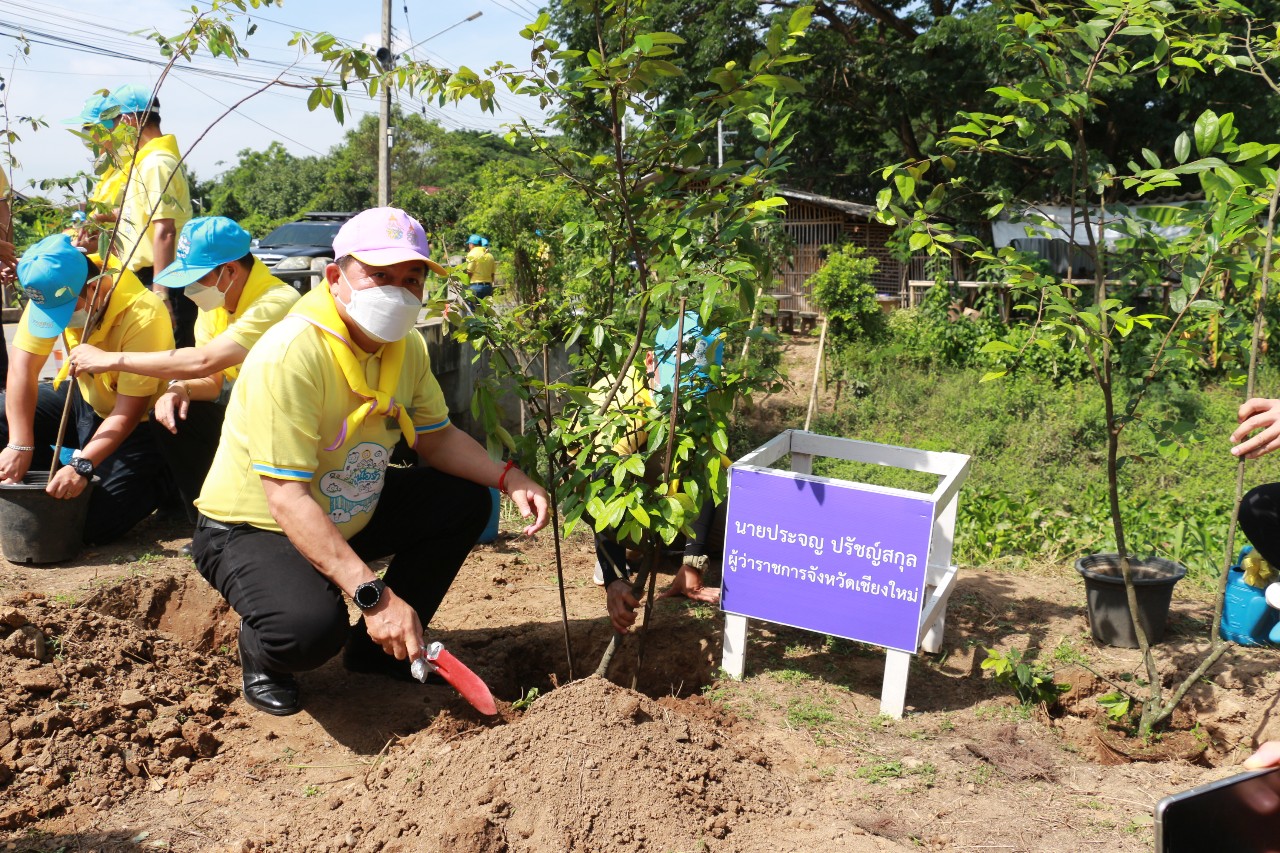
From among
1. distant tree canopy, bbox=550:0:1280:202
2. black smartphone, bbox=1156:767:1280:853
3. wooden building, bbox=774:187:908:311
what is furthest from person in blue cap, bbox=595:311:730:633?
wooden building, bbox=774:187:908:311

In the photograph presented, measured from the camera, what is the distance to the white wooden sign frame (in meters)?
3.26

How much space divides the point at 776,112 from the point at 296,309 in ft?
4.78

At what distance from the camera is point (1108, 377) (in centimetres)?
288

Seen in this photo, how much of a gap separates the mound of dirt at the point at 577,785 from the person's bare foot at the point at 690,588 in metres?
1.36

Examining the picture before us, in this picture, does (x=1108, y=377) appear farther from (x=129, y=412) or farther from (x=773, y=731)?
(x=129, y=412)

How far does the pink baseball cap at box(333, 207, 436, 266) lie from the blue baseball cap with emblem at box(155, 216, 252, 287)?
48.2 inches

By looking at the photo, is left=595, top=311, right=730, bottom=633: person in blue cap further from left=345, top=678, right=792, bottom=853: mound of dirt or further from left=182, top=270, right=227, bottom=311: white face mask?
left=182, top=270, right=227, bottom=311: white face mask

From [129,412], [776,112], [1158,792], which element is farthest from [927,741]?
[129,412]

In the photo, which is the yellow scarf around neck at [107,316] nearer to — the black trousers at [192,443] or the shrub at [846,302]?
the black trousers at [192,443]

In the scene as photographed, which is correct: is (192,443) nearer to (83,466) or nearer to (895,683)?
(83,466)

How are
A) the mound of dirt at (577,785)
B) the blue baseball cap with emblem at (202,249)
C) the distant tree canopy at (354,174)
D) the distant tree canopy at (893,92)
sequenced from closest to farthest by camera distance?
1. the mound of dirt at (577,785)
2. the blue baseball cap with emblem at (202,249)
3. the distant tree canopy at (893,92)
4. the distant tree canopy at (354,174)

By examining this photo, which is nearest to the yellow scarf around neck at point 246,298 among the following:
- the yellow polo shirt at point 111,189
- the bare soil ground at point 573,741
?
the yellow polo shirt at point 111,189

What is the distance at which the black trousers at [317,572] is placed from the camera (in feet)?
9.46

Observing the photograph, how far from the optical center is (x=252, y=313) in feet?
12.7
